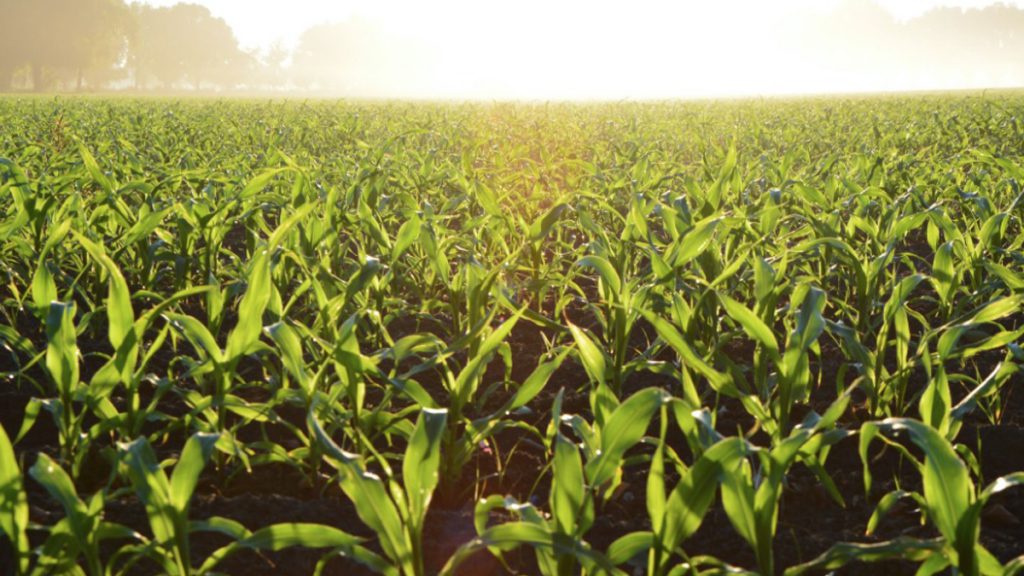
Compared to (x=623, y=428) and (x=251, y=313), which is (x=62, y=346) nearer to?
(x=251, y=313)

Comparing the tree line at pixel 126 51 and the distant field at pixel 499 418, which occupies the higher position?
the tree line at pixel 126 51

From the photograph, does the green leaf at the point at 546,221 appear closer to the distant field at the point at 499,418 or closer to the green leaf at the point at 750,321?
the distant field at the point at 499,418

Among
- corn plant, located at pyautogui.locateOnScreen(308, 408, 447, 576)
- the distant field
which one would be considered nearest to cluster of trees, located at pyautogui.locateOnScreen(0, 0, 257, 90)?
the distant field

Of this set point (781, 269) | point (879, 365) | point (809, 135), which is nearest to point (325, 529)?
point (781, 269)

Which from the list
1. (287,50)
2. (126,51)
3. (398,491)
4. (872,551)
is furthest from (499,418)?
(287,50)

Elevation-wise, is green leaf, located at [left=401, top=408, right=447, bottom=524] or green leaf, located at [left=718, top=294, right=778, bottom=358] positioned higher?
green leaf, located at [left=718, top=294, right=778, bottom=358]

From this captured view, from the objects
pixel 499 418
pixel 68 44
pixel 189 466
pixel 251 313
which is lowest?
pixel 499 418

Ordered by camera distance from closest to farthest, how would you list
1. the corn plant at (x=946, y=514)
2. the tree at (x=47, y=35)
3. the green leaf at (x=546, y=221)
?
the corn plant at (x=946, y=514), the green leaf at (x=546, y=221), the tree at (x=47, y=35)

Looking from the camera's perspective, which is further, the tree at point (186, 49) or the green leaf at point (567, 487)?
the tree at point (186, 49)

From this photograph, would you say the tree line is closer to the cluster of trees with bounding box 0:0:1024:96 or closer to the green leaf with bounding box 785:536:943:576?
the cluster of trees with bounding box 0:0:1024:96

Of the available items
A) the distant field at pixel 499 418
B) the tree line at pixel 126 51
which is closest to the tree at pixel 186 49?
the tree line at pixel 126 51

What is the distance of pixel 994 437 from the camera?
94.7 inches

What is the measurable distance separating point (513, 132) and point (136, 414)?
35.3 ft

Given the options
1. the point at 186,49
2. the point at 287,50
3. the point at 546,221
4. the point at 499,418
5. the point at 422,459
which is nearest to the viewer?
the point at 422,459
